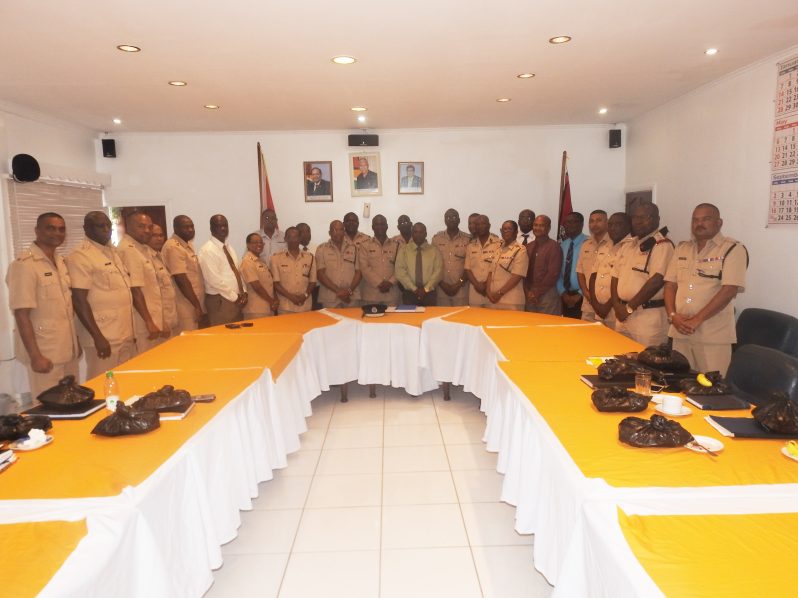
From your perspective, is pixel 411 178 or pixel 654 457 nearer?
pixel 654 457

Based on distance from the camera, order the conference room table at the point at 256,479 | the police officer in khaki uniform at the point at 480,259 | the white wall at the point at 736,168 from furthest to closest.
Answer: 1. the police officer in khaki uniform at the point at 480,259
2. the white wall at the point at 736,168
3. the conference room table at the point at 256,479

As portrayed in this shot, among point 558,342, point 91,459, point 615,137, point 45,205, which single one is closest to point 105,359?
point 91,459

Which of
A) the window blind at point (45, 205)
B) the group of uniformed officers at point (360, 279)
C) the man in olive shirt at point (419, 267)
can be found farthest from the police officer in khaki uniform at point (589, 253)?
the window blind at point (45, 205)

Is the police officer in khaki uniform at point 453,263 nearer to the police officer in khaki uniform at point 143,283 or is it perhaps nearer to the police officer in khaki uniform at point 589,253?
the police officer in khaki uniform at point 589,253

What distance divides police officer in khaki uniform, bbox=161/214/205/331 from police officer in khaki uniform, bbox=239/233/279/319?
0.47 meters

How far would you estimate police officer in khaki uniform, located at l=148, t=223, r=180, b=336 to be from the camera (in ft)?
15.6

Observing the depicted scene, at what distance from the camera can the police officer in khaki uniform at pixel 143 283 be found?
4340 mm

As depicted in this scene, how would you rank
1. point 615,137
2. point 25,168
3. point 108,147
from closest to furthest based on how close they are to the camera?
point 25,168 → point 108,147 → point 615,137

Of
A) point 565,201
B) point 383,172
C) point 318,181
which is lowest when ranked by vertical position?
point 565,201

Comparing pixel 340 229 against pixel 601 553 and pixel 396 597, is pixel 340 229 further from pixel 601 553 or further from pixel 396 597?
pixel 601 553

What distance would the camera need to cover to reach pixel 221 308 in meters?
5.52

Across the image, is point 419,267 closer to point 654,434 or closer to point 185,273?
point 185,273

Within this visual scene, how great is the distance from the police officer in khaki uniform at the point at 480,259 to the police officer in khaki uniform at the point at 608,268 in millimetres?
1196

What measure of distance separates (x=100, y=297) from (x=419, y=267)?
3077 millimetres
